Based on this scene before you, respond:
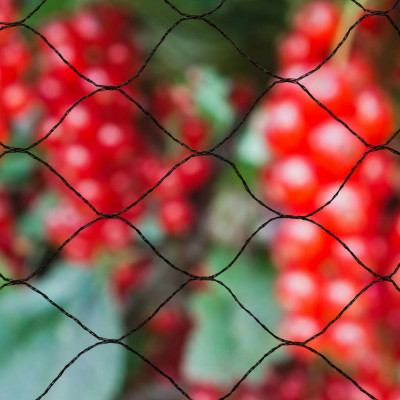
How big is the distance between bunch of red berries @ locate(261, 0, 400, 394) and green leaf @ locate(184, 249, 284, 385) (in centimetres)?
7

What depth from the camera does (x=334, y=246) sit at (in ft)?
1.02

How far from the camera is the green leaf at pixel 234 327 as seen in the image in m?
0.40

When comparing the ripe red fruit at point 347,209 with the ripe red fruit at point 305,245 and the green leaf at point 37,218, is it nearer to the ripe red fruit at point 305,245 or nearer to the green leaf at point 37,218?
the ripe red fruit at point 305,245

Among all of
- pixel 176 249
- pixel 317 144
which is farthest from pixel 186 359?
pixel 317 144

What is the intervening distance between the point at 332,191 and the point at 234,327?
0.13m

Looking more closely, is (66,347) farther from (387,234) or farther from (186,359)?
(387,234)

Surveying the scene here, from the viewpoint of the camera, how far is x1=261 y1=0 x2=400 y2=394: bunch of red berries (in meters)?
0.30

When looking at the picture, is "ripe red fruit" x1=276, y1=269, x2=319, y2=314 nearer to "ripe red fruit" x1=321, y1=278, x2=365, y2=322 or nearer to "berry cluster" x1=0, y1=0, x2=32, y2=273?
"ripe red fruit" x1=321, y1=278, x2=365, y2=322

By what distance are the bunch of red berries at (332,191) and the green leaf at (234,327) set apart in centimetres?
7

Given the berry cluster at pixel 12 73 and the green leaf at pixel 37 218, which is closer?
the berry cluster at pixel 12 73

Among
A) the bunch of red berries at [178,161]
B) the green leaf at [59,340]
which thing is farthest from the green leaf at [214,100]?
the green leaf at [59,340]

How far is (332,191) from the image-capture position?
0.30 meters

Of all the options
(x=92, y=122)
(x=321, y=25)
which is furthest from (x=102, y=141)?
(x=321, y=25)

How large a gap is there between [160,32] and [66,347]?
0.17 meters
